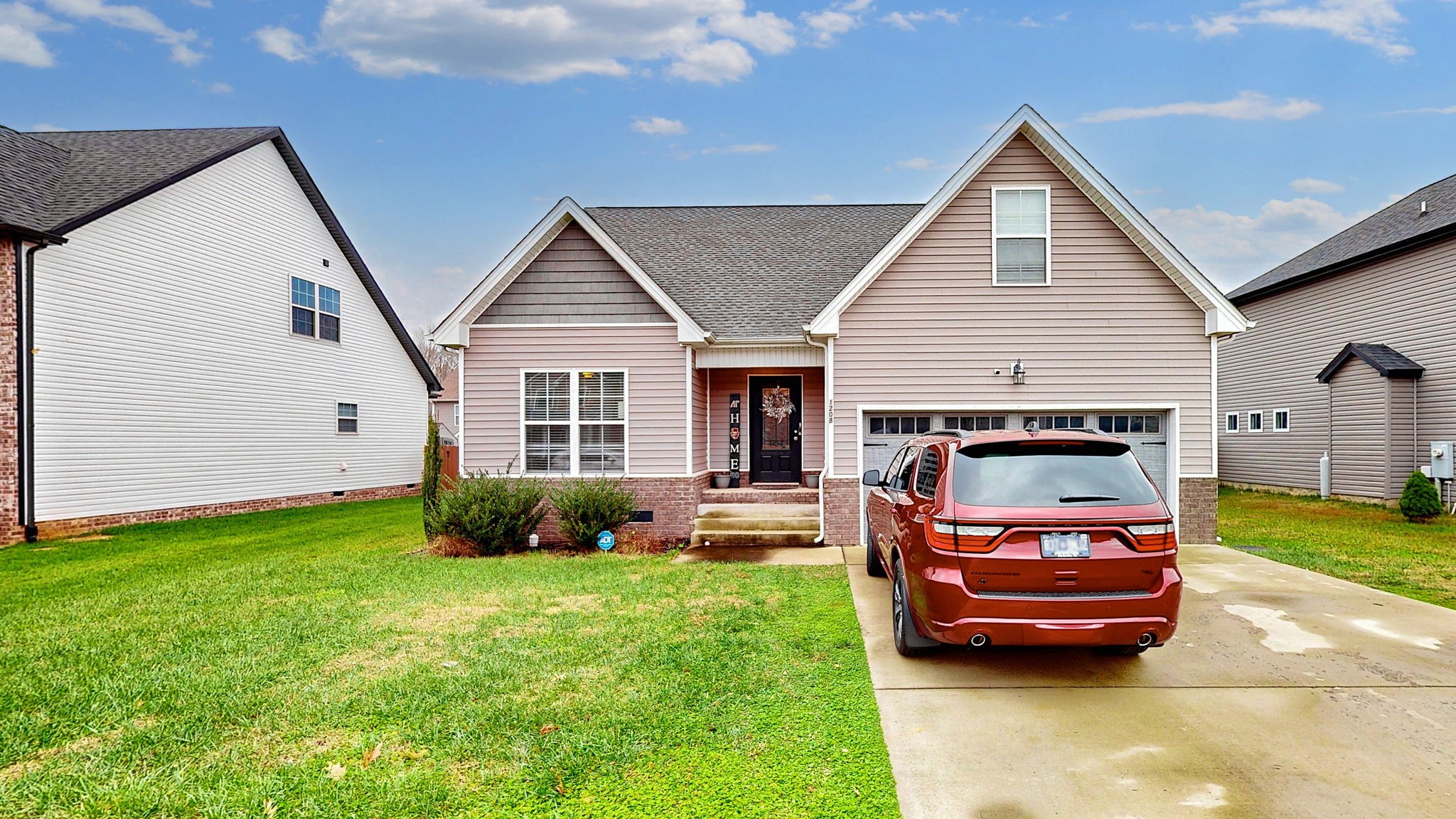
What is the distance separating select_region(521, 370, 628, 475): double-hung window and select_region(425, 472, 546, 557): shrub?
102 centimetres

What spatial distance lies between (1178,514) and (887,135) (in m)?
10.9

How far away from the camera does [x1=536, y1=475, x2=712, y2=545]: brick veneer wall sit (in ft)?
39.5

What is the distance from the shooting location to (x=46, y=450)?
12680 millimetres

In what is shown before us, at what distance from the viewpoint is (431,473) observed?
11.7 meters


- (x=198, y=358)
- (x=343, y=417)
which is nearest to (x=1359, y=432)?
(x=343, y=417)

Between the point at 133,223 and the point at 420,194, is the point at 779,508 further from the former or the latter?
the point at 420,194

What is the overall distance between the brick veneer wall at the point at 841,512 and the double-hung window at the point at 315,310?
49.4 feet

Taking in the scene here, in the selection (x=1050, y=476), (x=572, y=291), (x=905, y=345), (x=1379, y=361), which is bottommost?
(x=1050, y=476)

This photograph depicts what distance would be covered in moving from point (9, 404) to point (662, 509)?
37.2 feet

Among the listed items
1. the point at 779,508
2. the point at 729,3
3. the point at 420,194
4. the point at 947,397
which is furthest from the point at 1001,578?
the point at 420,194

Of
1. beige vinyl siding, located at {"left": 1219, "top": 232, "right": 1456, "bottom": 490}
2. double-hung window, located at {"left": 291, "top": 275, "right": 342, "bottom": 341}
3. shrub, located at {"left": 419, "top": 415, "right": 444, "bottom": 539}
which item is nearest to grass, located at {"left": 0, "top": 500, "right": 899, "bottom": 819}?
shrub, located at {"left": 419, "top": 415, "right": 444, "bottom": 539}

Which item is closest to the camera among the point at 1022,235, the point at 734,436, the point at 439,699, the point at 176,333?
the point at 439,699

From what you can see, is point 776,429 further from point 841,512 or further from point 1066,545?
point 1066,545

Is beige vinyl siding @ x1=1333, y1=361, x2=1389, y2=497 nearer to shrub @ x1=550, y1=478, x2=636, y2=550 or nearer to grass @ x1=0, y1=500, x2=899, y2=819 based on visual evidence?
grass @ x1=0, y1=500, x2=899, y2=819
